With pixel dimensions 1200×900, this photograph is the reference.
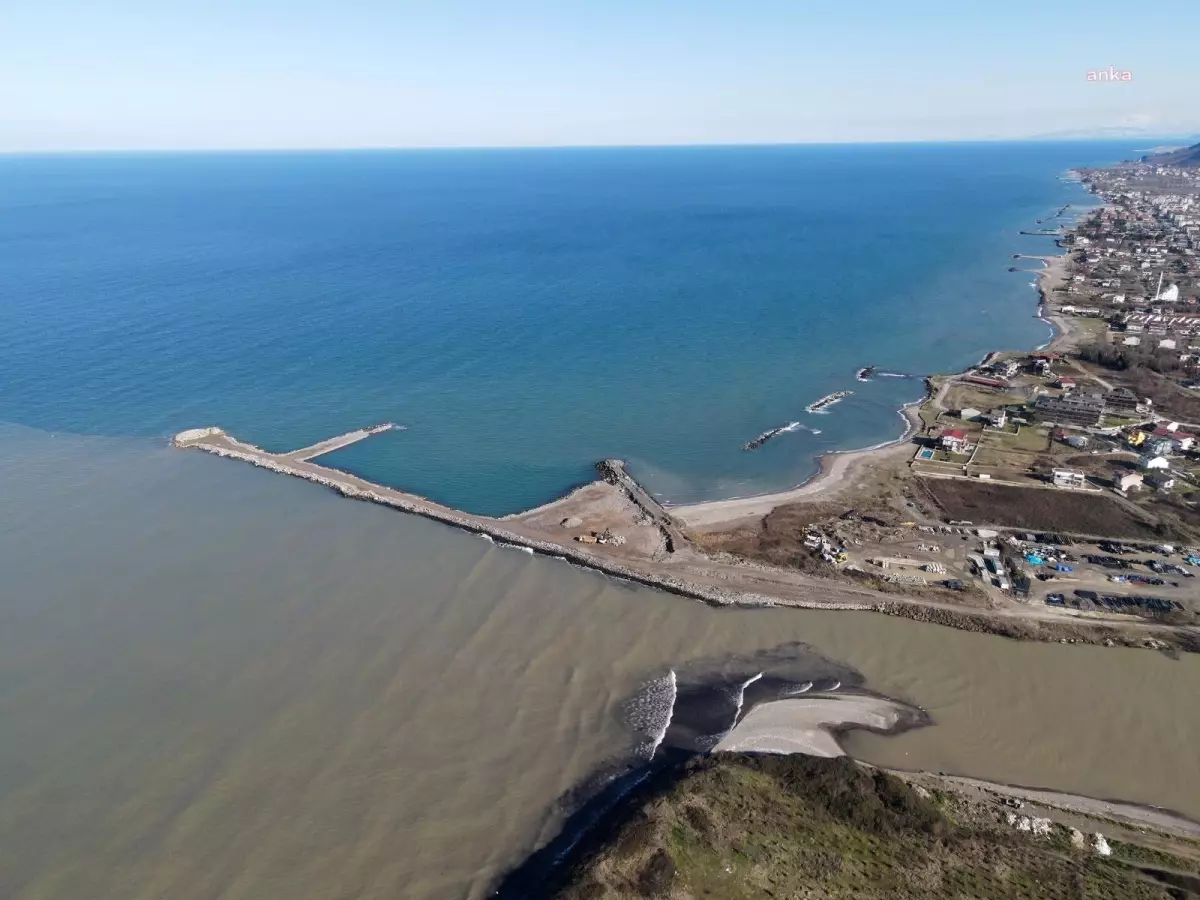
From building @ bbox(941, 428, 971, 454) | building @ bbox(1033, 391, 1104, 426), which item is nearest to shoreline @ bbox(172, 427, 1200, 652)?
building @ bbox(941, 428, 971, 454)

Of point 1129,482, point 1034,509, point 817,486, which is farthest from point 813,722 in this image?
point 1129,482

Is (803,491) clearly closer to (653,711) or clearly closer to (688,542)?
(688,542)

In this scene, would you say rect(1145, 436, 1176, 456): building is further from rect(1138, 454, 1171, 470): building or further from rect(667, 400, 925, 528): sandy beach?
rect(667, 400, 925, 528): sandy beach

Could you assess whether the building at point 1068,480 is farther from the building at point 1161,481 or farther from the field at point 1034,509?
the building at point 1161,481

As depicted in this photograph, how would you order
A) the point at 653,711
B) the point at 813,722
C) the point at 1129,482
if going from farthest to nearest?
1. the point at 1129,482
2. the point at 653,711
3. the point at 813,722

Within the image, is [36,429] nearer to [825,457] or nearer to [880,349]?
[825,457]

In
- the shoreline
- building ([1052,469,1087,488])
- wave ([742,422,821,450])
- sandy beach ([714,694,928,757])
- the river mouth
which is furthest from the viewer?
wave ([742,422,821,450])

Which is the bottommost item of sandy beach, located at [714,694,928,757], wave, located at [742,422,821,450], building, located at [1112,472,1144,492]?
sandy beach, located at [714,694,928,757]

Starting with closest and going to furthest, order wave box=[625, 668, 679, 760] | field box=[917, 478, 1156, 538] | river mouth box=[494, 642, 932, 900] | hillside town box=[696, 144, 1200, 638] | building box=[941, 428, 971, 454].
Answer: river mouth box=[494, 642, 932, 900]
wave box=[625, 668, 679, 760]
hillside town box=[696, 144, 1200, 638]
field box=[917, 478, 1156, 538]
building box=[941, 428, 971, 454]
